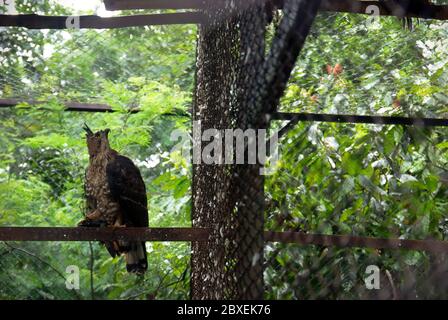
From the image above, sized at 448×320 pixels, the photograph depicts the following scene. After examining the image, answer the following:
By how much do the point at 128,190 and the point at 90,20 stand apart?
0.75 m

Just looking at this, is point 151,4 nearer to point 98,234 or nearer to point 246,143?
point 98,234

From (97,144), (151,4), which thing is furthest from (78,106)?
(151,4)

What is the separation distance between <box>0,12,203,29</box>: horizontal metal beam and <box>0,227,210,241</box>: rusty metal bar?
0.66 m

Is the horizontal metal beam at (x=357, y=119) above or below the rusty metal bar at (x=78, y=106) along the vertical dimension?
below

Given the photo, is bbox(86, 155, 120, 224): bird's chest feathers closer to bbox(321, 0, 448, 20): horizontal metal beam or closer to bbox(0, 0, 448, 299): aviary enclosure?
bbox(0, 0, 448, 299): aviary enclosure

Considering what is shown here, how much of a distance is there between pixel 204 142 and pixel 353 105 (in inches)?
28.9

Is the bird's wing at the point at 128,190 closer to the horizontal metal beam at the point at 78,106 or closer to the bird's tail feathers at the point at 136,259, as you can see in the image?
the bird's tail feathers at the point at 136,259

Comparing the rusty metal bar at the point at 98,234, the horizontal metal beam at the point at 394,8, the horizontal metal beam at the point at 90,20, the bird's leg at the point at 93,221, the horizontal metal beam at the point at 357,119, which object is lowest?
the rusty metal bar at the point at 98,234

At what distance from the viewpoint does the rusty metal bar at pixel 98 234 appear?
183cm

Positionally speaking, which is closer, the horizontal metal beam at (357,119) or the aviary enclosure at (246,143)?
the aviary enclosure at (246,143)

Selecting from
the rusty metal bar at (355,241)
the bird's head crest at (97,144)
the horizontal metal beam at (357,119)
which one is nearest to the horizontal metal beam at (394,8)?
the horizontal metal beam at (357,119)

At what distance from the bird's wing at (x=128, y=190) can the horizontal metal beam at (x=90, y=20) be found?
65 cm

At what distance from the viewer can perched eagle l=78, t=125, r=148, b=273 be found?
267 cm
